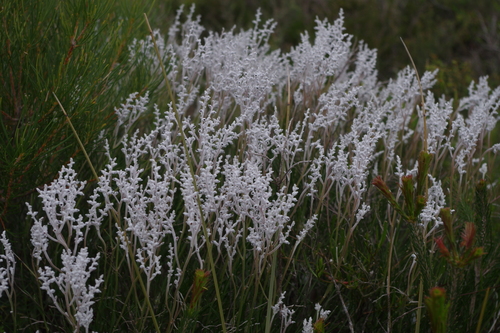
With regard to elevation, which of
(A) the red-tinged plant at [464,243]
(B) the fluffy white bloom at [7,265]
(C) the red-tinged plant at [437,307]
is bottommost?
(C) the red-tinged plant at [437,307]

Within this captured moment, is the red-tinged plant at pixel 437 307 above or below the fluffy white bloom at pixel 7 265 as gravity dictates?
below

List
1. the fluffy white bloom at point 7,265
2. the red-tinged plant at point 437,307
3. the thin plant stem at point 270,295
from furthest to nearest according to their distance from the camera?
the thin plant stem at point 270,295 → the fluffy white bloom at point 7,265 → the red-tinged plant at point 437,307

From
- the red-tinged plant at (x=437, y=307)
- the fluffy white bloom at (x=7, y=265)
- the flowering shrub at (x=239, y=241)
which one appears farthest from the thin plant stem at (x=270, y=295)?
the fluffy white bloom at (x=7, y=265)

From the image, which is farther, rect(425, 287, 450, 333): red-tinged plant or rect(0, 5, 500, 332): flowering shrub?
rect(0, 5, 500, 332): flowering shrub

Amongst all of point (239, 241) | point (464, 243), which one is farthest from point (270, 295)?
point (464, 243)

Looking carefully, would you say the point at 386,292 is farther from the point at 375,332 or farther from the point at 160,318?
the point at 160,318

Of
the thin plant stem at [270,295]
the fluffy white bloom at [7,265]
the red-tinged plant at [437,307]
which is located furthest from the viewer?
the thin plant stem at [270,295]

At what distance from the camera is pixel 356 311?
6.37 ft

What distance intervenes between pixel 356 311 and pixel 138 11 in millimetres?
1708

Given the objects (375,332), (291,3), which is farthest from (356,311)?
(291,3)

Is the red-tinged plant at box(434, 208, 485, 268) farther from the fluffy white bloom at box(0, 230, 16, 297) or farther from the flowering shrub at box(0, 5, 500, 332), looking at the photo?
the fluffy white bloom at box(0, 230, 16, 297)

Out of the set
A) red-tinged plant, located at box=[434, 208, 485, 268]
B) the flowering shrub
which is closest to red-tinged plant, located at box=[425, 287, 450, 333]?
red-tinged plant, located at box=[434, 208, 485, 268]

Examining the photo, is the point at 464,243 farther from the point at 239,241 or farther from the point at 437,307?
the point at 239,241

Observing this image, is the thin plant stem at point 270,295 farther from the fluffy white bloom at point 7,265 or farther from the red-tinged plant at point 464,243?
the fluffy white bloom at point 7,265
